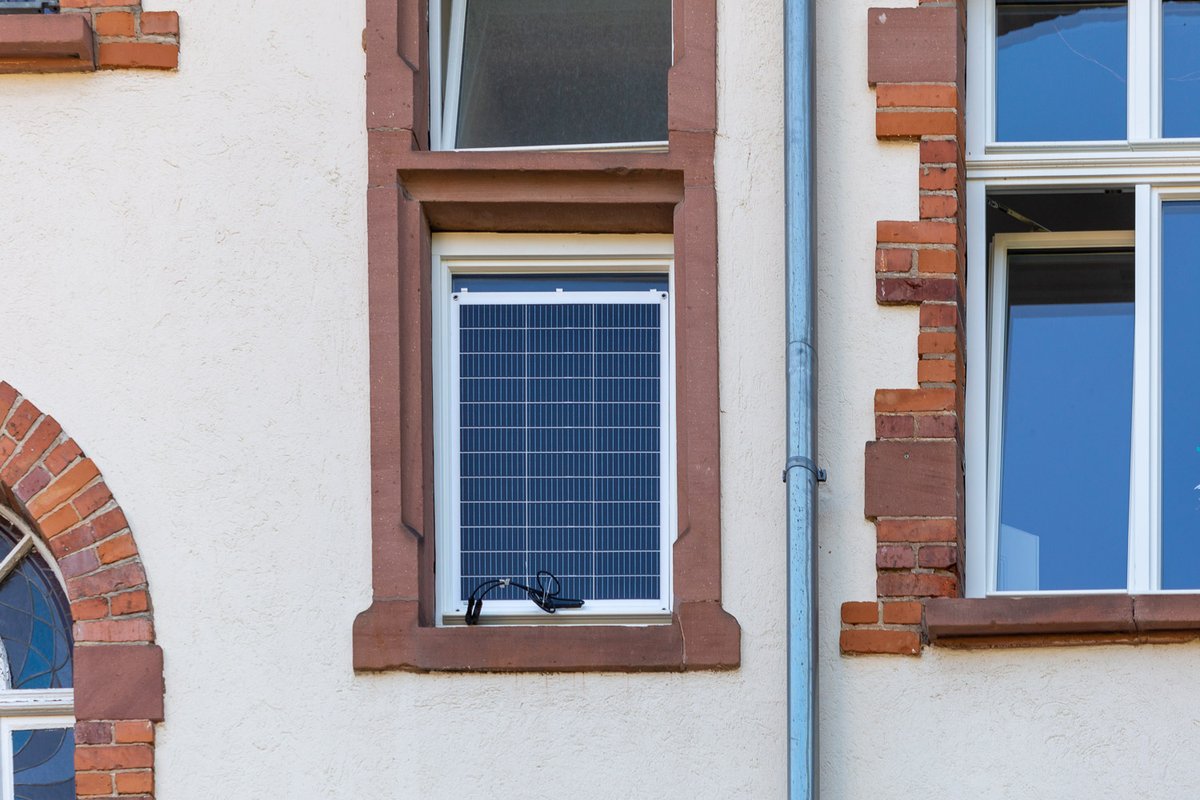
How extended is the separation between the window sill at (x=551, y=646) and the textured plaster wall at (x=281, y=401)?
5 cm

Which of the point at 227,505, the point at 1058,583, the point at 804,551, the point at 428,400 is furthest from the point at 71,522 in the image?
the point at 1058,583

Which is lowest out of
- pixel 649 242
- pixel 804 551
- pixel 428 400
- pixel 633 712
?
pixel 633 712

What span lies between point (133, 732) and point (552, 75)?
241 cm

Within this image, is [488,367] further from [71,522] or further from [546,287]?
[71,522]

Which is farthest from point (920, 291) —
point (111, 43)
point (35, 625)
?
point (35, 625)

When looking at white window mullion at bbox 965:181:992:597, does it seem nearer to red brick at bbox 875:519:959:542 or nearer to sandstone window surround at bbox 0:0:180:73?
red brick at bbox 875:519:959:542

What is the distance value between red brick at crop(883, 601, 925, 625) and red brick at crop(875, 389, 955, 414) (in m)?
0.56

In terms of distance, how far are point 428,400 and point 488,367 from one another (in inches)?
9.6

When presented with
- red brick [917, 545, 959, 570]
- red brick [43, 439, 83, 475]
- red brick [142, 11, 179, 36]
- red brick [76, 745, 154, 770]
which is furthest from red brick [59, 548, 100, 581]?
red brick [917, 545, 959, 570]

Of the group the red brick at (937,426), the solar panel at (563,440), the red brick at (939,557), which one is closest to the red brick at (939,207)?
the red brick at (937,426)

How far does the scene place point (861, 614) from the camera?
20.7 feet

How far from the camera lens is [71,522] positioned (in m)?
6.43

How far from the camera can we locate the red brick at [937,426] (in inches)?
252

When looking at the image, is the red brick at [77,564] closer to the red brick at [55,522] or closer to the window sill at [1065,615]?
the red brick at [55,522]
